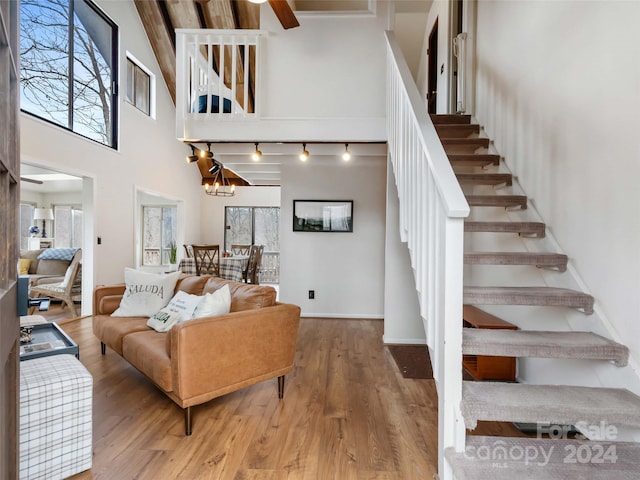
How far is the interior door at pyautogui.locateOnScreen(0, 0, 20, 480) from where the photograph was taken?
0.84m

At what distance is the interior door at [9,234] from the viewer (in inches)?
33.1

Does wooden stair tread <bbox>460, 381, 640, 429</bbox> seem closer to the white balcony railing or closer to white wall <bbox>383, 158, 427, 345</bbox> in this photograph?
white wall <bbox>383, 158, 427, 345</bbox>

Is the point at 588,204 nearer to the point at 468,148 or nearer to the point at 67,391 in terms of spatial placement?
the point at 468,148

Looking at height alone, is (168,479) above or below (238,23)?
below

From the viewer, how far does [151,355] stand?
2061 millimetres

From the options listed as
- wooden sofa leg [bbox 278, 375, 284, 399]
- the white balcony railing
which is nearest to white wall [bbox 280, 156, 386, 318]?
the white balcony railing

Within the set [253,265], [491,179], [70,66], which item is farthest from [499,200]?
[70,66]

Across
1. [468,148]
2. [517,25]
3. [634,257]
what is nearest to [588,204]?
[634,257]

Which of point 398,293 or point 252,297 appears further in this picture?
point 398,293

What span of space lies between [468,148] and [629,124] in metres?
1.69

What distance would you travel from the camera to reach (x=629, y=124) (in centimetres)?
160

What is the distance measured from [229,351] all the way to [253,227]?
7.35 metres

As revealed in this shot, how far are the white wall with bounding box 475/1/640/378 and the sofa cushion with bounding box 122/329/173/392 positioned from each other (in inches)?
96.2

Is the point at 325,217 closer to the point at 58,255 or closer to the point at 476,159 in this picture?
the point at 476,159
